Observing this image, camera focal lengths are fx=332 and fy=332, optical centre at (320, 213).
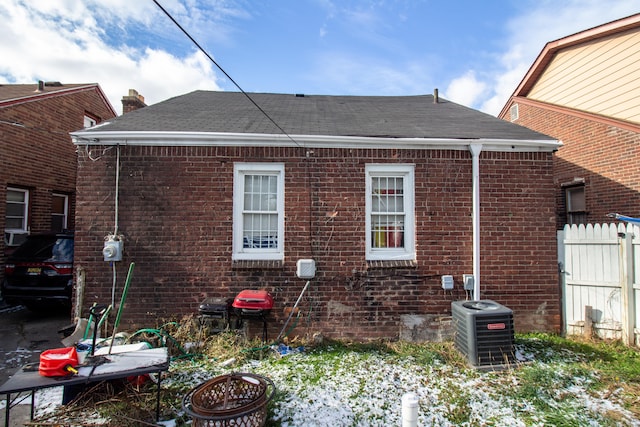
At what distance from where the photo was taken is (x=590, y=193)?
8930 mm

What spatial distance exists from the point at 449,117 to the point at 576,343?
5001mm

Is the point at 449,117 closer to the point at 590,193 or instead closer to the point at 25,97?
the point at 590,193

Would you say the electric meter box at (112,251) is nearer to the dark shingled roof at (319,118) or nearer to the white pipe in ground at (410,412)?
the dark shingled roof at (319,118)

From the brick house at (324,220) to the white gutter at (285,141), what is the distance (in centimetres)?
2

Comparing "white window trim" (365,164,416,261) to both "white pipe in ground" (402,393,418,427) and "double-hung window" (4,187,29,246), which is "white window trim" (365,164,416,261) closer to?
"white pipe in ground" (402,393,418,427)

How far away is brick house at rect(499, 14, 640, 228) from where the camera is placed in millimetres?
8266

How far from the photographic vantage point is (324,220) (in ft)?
19.6

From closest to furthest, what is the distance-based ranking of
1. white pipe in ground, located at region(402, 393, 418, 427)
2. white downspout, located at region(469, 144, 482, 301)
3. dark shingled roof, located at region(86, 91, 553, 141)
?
white pipe in ground, located at region(402, 393, 418, 427), white downspout, located at region(469, 144, 482, 301), dark shingled roof, located at region(86, 91, 553, 141)

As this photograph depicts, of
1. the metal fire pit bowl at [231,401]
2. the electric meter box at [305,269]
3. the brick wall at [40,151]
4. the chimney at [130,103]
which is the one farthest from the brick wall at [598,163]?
the brick wall at [40,151]

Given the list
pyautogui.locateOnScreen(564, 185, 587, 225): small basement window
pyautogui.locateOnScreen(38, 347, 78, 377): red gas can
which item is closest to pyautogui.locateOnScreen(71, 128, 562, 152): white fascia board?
pyautogui.locateOnScreen(38, 347, 78, 377): red gas can

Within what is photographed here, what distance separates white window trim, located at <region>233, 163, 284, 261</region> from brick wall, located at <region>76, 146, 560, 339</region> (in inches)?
4.6

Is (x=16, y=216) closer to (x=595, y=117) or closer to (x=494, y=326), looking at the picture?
(x=494, y=326)

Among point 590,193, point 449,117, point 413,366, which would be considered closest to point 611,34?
point 590,193

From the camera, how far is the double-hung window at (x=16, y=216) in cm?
888
